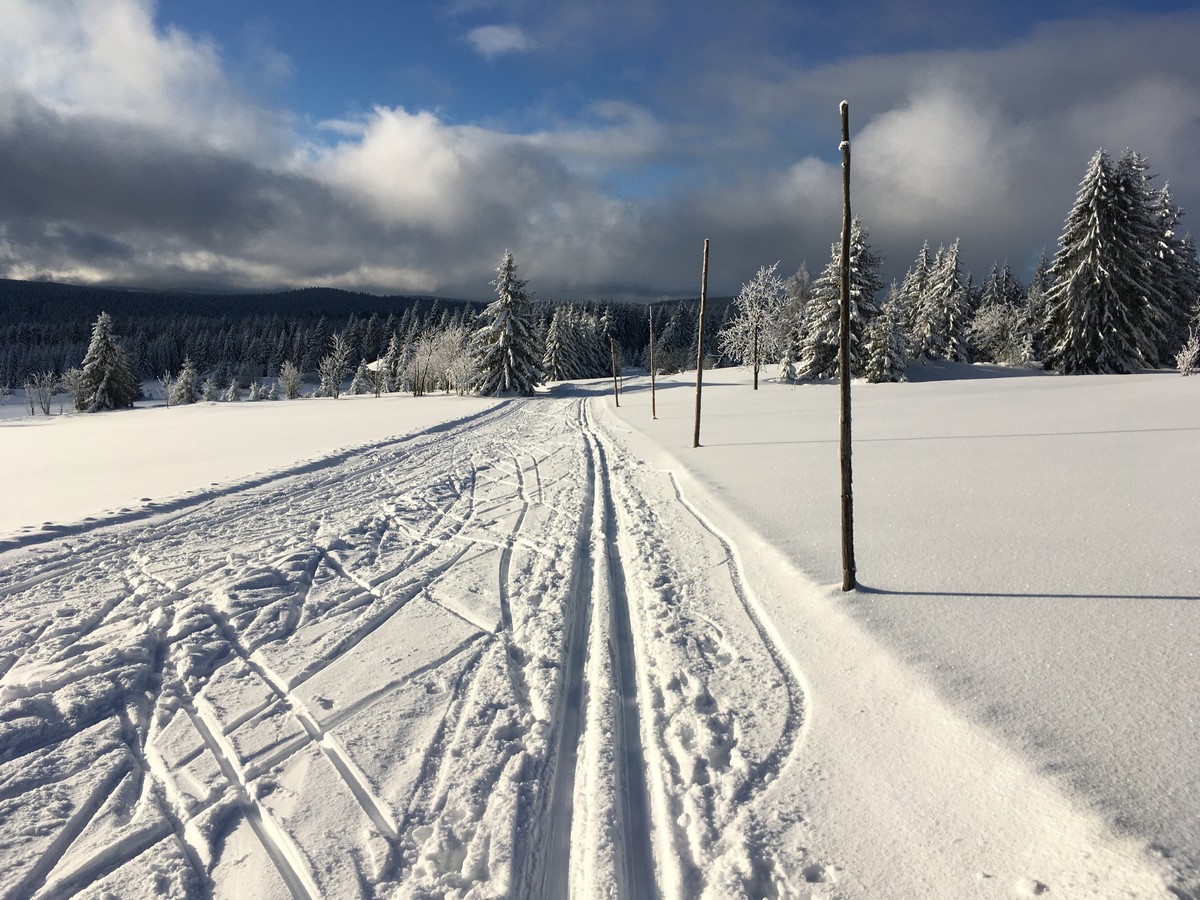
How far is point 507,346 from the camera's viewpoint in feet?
145

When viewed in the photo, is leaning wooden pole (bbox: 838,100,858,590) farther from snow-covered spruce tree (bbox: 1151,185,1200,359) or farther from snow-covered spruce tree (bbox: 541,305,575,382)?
snow-covered spruce tree (bbox: 541,305,575,382)

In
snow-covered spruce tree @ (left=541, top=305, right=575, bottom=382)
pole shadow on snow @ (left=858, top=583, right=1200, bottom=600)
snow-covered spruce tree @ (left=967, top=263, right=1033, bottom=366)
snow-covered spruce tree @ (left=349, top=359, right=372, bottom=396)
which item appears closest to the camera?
pole shadow on snow @ (left=858, top=583, right=1200, bottom=600)

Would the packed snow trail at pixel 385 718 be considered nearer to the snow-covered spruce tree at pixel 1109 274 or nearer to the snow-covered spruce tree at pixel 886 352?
the snow-covered spruce tree at pixel 886 352

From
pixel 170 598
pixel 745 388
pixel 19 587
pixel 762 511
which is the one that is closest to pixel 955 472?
pixel 762 511

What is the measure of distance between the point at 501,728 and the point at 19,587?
562 cm

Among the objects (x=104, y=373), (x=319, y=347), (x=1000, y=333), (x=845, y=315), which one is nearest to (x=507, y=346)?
(x=104, y=373)

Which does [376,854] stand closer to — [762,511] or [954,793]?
[954,793]

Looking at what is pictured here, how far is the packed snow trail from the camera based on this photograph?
2568 mm

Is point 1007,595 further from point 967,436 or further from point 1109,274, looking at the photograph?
point 1109,274

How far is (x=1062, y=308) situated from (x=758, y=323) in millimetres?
18256

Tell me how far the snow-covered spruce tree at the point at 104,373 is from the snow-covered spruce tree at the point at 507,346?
29.2m

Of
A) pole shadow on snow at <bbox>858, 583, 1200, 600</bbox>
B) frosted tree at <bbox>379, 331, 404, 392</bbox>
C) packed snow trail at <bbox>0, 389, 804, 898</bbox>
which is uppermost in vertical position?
frosted tree at <bbox>379, 331, 404, 392</bbox>

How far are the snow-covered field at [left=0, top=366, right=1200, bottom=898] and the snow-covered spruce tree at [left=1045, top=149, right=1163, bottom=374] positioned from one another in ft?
101

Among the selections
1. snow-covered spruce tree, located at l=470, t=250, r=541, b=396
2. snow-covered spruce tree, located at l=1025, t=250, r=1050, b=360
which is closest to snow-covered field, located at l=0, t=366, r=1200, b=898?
snow-covered spruce tree, located at l=470, t=250, r=541, b=396
